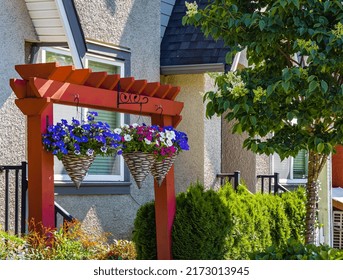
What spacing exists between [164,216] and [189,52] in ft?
13.2

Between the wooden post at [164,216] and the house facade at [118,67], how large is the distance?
1.60 metres

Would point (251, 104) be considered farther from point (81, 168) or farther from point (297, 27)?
point (81, 168)

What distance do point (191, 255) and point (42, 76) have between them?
316cm

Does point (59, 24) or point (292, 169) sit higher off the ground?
point (59, 24)

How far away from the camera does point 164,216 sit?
9.43 metres

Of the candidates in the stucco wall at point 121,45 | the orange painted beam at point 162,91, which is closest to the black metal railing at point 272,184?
the stucco wall at point 121,45

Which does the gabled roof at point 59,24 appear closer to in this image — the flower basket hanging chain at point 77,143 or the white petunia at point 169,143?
the white petunia at point 169,143

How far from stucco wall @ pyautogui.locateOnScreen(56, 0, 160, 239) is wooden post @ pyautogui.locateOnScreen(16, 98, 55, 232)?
3185mm

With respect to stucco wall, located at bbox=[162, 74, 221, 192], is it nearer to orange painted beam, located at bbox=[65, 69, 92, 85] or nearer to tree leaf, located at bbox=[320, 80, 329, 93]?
Result: tree leaf, located at bbox=[320, 80, 329, 93]

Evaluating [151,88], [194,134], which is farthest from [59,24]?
[194,134]

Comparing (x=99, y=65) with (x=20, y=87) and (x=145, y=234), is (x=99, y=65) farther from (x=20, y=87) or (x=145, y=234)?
(x=20, y=87)

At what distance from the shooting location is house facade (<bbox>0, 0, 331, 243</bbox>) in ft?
31.3

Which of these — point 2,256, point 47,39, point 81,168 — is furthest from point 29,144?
point 47,39

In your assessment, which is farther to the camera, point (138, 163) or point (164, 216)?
point (164, 216)
